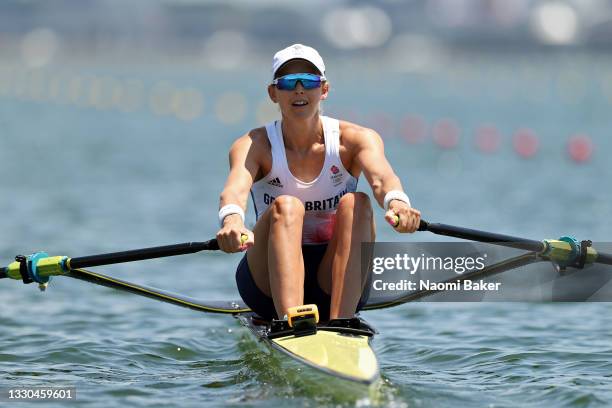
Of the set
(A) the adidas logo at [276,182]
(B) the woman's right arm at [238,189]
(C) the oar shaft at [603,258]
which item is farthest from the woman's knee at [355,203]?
(C) the oar shaft at [603,258]

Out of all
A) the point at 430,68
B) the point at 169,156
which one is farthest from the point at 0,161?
the point at 430,68

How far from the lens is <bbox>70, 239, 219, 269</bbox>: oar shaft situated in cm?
788

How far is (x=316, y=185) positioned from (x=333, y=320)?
1059 millimetres

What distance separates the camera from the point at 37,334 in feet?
32.2

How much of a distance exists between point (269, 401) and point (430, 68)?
128 metres

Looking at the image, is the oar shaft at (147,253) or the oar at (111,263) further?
the oar at (111,263)

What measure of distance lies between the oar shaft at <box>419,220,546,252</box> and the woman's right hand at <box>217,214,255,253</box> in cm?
122

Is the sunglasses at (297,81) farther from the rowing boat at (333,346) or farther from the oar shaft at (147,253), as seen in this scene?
the rowing boat at (333,346)

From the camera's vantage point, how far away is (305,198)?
842 centimetres

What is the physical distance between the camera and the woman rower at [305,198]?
7.96 metres

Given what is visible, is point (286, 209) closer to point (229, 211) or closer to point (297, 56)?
point (229, 211)

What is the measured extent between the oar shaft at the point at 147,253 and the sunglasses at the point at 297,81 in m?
1.22

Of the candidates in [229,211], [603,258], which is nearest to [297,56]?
[229,211]

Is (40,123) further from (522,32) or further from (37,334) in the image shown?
(522,32)
